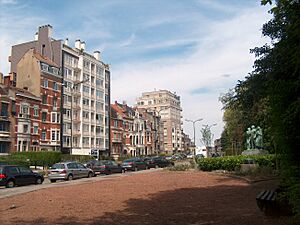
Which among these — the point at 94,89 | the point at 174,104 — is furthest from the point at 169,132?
the point at 94,89

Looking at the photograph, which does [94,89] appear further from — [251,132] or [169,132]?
[169,132]

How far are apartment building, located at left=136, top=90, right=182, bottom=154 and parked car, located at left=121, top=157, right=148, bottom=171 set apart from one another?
10535cm

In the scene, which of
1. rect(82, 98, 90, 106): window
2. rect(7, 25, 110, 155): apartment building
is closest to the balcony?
rect(7, 25, 110, 155): apartment building

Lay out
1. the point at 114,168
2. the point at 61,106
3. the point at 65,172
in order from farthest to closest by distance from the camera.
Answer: the point at 61,106 < the point at 114,168 < the point at 65,172

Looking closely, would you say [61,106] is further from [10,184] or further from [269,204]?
[269,204]

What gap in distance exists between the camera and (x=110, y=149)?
85125 millimetres

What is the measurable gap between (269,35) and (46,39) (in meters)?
56.3

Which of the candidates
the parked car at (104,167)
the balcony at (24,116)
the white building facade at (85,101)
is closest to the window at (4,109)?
the balcony at (24,116)

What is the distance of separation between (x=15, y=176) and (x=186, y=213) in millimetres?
18369

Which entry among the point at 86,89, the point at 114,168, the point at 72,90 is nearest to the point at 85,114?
the point at 86,89

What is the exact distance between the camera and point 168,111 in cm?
15975

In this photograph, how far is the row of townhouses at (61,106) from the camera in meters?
55.6

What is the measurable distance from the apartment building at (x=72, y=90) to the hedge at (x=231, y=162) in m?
35.5

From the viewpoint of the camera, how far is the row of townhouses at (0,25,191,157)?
182ft
